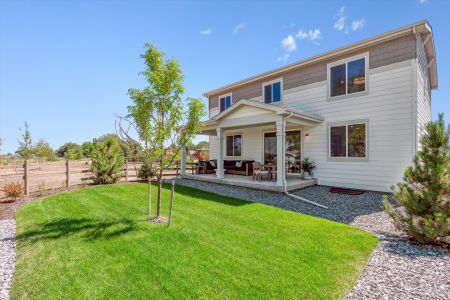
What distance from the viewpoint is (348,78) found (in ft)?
30.8

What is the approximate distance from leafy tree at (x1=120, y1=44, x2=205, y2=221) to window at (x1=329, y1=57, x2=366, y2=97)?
7491 millimetres

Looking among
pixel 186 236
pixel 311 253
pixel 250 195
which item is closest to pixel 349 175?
pixel 250 195

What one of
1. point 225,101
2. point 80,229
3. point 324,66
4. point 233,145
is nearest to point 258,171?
point 233,145

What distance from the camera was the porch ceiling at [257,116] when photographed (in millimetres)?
8617

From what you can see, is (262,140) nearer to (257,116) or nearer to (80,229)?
(257,116)

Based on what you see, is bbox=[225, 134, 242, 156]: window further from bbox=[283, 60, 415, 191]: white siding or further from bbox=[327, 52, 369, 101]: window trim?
bbox=[327, 52, 369, 101]: window trim

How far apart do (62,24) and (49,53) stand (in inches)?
67.6

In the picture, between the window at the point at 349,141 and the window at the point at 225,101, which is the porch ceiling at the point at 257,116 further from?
the window at the point at 225,101

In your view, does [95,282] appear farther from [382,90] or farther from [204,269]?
[382,90]

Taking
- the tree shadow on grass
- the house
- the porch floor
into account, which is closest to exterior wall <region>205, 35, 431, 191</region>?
the house

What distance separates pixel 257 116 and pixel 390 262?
22.7 feet

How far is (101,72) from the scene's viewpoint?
1087cm

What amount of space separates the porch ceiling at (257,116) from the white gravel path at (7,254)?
20.2ft

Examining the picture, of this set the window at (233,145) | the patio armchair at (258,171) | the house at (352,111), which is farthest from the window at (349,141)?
the window at (233,145)
